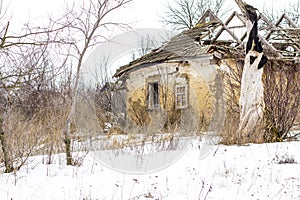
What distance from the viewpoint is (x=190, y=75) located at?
1205 cm

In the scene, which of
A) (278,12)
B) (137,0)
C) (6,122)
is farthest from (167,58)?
(278,12)

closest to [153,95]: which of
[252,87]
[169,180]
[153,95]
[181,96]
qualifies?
[153,95]

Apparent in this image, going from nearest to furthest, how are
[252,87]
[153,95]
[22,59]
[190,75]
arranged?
[22,59], [252,87], [190,75], [153,95]

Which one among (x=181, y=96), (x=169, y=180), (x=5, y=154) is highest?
(x=181, y=96)

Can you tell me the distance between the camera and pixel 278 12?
76.3 feet

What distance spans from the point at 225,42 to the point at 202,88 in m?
2.16

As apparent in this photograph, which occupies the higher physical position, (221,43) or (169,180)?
(221,43)

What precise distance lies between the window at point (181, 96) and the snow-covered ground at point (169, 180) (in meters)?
6.79

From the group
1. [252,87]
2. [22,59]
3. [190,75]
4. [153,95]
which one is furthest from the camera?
[153,95]

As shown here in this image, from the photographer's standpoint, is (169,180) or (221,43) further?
(221,43)

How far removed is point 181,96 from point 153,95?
1677mm

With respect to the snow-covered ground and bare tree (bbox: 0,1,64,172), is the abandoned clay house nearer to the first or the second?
the snow-covered ground

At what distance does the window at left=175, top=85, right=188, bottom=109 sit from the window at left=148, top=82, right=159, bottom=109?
1.30 metres

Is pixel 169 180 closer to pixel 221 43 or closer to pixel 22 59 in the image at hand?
pixel 22 59
